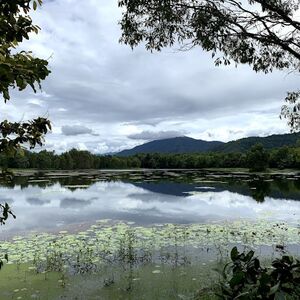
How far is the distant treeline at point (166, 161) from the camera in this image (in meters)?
101

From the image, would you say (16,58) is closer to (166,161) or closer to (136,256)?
(136,256)

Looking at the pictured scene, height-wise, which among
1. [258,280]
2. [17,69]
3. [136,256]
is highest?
[17,69]

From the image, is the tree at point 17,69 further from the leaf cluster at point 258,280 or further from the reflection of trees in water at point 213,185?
the reflection of trees in water at point 213,185

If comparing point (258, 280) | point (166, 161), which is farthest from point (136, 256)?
point (166, 161)

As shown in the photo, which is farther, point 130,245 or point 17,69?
point 130,245

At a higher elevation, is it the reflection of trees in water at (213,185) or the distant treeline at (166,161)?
the distant treeline at (166,161)

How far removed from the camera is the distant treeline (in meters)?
101

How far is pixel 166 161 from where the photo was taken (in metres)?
147

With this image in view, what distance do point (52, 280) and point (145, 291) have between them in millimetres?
3052

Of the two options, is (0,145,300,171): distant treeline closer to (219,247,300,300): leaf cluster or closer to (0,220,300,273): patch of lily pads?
(0,220,300,273): patch of lily pads

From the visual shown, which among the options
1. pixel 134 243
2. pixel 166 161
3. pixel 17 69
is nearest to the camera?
pixel 17 69

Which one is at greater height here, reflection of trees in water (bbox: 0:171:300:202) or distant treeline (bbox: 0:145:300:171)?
distant treeline (bbox: 0:145:300:171)

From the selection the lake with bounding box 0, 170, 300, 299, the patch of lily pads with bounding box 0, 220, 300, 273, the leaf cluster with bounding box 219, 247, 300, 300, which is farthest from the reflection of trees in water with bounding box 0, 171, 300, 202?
the leaf cluster with bounding box 219, 247, 300, 300

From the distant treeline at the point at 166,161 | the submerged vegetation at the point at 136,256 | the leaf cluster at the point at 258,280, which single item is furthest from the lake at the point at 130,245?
the distant treeline at the point at 166,161
